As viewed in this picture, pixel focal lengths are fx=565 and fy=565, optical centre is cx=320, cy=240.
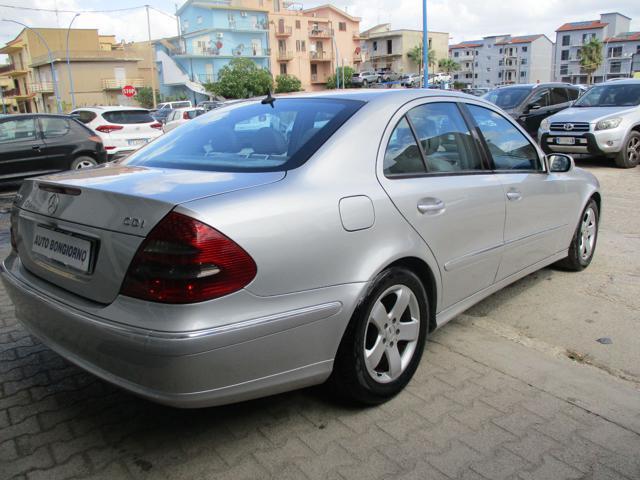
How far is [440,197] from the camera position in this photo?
307 centimetres

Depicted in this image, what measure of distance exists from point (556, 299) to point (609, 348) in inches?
35.2

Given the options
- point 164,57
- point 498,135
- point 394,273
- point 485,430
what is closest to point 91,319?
point 394,273

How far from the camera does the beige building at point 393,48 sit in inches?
3533

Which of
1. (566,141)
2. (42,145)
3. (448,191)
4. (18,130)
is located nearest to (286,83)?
(566,141)

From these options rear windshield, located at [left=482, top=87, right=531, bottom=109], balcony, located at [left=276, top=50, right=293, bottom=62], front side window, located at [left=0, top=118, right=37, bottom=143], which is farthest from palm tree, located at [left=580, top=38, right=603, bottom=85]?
front side window, located at [left=0, top=118, right=37, bottom=143]

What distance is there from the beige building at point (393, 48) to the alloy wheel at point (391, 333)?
8987 centimetres

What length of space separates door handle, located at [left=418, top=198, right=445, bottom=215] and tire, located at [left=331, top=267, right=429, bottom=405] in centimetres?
34

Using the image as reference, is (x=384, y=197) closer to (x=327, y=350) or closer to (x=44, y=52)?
(x=327, y=350)

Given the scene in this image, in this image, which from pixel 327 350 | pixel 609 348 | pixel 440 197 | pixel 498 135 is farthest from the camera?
pixel 498 135

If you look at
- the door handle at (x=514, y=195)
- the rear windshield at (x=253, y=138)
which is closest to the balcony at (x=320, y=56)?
the door handle at (x=514, y=195)

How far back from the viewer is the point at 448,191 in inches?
124

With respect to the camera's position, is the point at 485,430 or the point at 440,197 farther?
the point at 440,197

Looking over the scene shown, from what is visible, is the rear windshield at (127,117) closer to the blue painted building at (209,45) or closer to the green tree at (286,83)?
the blue painted building at (209,45)

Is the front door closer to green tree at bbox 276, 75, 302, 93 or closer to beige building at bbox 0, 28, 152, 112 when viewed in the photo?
beige building at bbox 0, 28, 152, 112
